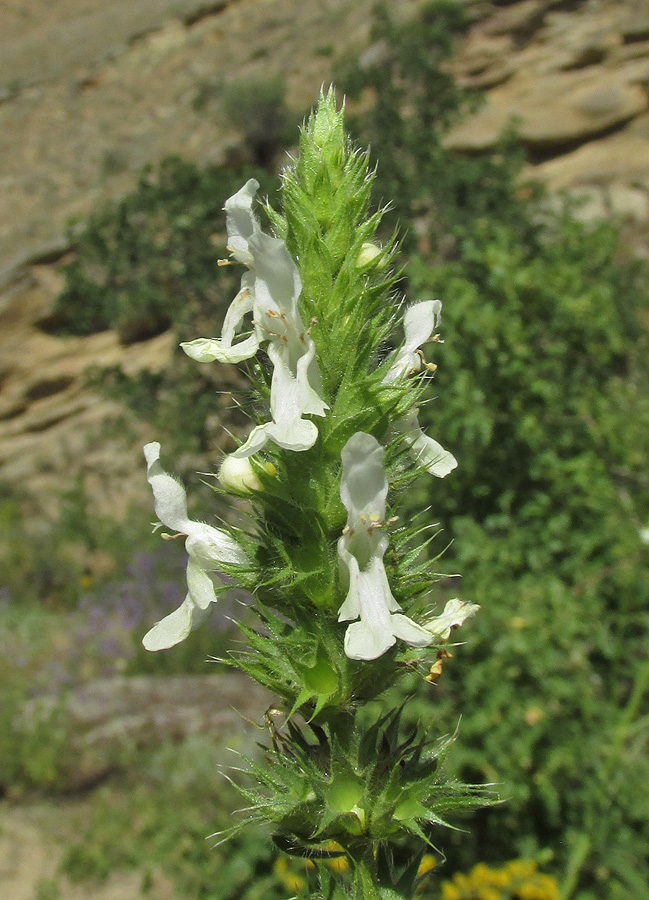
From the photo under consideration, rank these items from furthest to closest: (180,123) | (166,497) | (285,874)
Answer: (180,123) < (285,874) < (166,497)

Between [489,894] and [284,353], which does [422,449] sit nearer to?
[284,353]

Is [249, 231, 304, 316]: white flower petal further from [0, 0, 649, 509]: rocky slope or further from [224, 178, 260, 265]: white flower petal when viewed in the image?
[0, 0, 649, 509]: rocky slope

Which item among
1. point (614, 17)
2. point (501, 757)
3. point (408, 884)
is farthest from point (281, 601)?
point (614, 17)

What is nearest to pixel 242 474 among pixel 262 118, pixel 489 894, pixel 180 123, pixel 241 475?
pixel 241 475

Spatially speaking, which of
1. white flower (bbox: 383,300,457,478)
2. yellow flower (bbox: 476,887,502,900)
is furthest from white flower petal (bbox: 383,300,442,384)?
yellow flower (bbox: 476,887,502,900)

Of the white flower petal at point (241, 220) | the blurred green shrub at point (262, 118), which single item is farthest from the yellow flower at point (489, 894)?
the blurred green shrub at point (262, 118)

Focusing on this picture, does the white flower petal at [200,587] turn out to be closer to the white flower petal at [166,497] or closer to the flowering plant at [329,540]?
the flowering plant at [329,540]

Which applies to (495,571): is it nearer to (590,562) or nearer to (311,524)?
(590,562)
